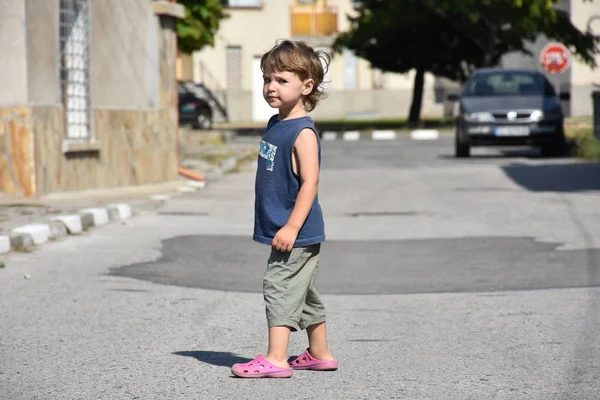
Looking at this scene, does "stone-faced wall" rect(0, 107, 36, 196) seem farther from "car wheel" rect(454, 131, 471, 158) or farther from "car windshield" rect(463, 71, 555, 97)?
"car windshield" rect(463, 71, 555, 97)

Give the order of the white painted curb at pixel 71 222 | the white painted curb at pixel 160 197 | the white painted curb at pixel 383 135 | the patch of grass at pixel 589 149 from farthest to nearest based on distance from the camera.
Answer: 1. the white painted curb at pixel 383 135
2. the patch of grass at pixel 589 149
3. the white painted curb at pixel 160 197
4. the white painted curb at pixel 71 222

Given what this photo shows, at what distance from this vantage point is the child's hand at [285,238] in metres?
5.68

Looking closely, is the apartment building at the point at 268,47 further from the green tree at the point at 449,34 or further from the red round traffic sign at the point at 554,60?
the red round traffic sign at the point at 554,60

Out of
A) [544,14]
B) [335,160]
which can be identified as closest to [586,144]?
[335,160]

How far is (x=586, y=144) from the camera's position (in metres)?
24.8

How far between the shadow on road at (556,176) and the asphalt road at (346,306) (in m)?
2.39

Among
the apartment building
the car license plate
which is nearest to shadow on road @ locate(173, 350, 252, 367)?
the car license plate

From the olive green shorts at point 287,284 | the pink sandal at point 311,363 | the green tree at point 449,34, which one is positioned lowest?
the pink sandal at point 311,363

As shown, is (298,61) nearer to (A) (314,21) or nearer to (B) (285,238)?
(B) (285,238)

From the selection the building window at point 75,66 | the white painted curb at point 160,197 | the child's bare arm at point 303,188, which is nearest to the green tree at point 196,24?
the building window at point 75,66

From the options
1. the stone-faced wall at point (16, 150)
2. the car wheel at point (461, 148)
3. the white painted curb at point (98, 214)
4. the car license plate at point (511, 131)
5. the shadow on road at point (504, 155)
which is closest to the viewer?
the white painted curb at point (98, 214)

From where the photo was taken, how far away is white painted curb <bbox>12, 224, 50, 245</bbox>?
1127 cm

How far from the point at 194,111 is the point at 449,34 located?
929cm

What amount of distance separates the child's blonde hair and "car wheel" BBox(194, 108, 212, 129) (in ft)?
136
